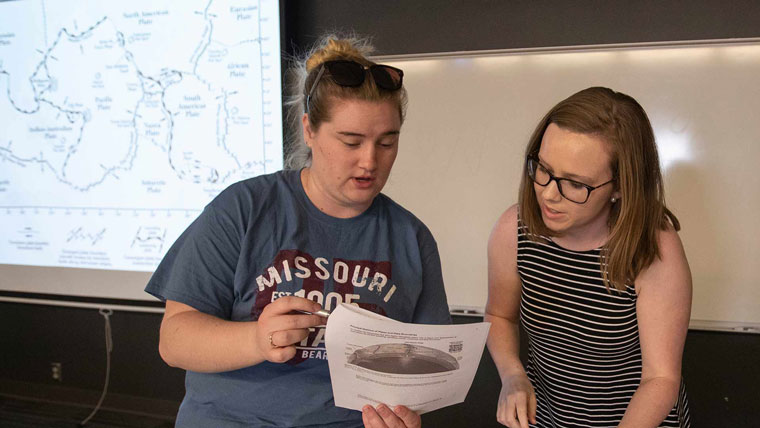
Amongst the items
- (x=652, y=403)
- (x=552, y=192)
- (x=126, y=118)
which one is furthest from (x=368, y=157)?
(x=126, y=118)

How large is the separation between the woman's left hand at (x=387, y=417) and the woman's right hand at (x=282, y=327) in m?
0.22

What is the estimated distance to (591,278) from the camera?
1.31 meters

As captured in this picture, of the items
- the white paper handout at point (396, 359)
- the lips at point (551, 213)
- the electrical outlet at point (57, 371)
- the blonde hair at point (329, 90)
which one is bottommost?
the electrical outlet at point (57, 371)

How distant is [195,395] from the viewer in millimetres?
1104

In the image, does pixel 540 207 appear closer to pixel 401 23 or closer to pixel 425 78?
pixel 425 78

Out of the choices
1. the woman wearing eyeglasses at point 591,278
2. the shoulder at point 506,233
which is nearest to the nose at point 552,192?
the woman wearing eyeglasses at point 591,278

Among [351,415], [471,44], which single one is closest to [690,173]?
[471,44]

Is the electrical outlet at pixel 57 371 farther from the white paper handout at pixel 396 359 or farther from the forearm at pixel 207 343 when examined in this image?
the white paper handout at pixel 396 359

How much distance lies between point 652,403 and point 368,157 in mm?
772

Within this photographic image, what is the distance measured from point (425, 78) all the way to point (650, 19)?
0.92m

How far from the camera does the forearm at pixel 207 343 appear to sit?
3.14ft

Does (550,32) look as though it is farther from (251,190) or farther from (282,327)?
(282,327)

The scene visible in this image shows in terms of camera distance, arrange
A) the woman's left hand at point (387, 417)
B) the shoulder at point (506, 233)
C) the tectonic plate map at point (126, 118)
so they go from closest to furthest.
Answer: the woman's left hand at point (387, 417), the shoulder at point (506, 233), the tectonic plate map at point (126, 118)

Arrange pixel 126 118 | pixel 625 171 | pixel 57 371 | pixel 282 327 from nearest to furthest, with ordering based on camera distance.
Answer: pixel 282 327
pixel 625 171
pixel 126 118
pixel 57 371
